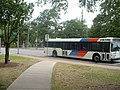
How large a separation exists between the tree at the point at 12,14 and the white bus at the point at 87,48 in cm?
956

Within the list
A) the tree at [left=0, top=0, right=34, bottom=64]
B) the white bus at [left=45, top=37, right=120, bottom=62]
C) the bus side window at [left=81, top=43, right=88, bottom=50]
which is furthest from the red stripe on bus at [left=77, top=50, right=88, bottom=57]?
the tree at [left=0, top=0, right=34, bottom=64]

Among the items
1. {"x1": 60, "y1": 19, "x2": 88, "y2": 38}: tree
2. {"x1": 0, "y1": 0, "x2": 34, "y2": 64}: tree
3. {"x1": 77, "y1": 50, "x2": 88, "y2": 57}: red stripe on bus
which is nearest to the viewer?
{"x1": 0, "y1": 0, "x2": 34, "y2": 64}: tree

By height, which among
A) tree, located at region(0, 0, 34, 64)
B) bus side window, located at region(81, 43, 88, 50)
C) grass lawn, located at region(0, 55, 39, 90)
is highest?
tree, located at region(0, 0, 34, 64)

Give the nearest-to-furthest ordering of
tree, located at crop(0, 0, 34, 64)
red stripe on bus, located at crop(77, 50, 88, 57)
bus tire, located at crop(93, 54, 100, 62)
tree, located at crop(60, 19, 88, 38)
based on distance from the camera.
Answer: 1. tree, located at crop(0, 0, 34, 64)
2. bus tire, located at crop(93, 54, 100, 62)
3. red stripe on bus, located at crop(77, 50, 88, 57)
4. tree, located at crop(60, 19, 88, 38)

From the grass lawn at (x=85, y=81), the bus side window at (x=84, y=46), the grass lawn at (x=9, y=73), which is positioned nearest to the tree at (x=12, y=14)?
the grass lawn at (x=9, y=73)

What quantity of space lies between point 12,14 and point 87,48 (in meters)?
11.7

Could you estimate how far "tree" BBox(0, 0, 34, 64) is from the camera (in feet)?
65.5

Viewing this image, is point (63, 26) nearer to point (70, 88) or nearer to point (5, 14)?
point (5, 14)

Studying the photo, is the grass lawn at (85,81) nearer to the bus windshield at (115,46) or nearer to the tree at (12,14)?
the tree at (12,14)

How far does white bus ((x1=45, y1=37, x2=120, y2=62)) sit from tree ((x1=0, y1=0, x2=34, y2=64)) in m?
9.56

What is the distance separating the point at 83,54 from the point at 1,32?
10.6m

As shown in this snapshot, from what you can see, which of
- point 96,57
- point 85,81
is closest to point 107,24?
point 96,57

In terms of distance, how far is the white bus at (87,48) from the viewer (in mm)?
27422

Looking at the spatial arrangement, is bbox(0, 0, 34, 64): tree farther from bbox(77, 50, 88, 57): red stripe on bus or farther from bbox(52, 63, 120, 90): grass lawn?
bbox(77, 50, 88, 57): red stripe on bus
